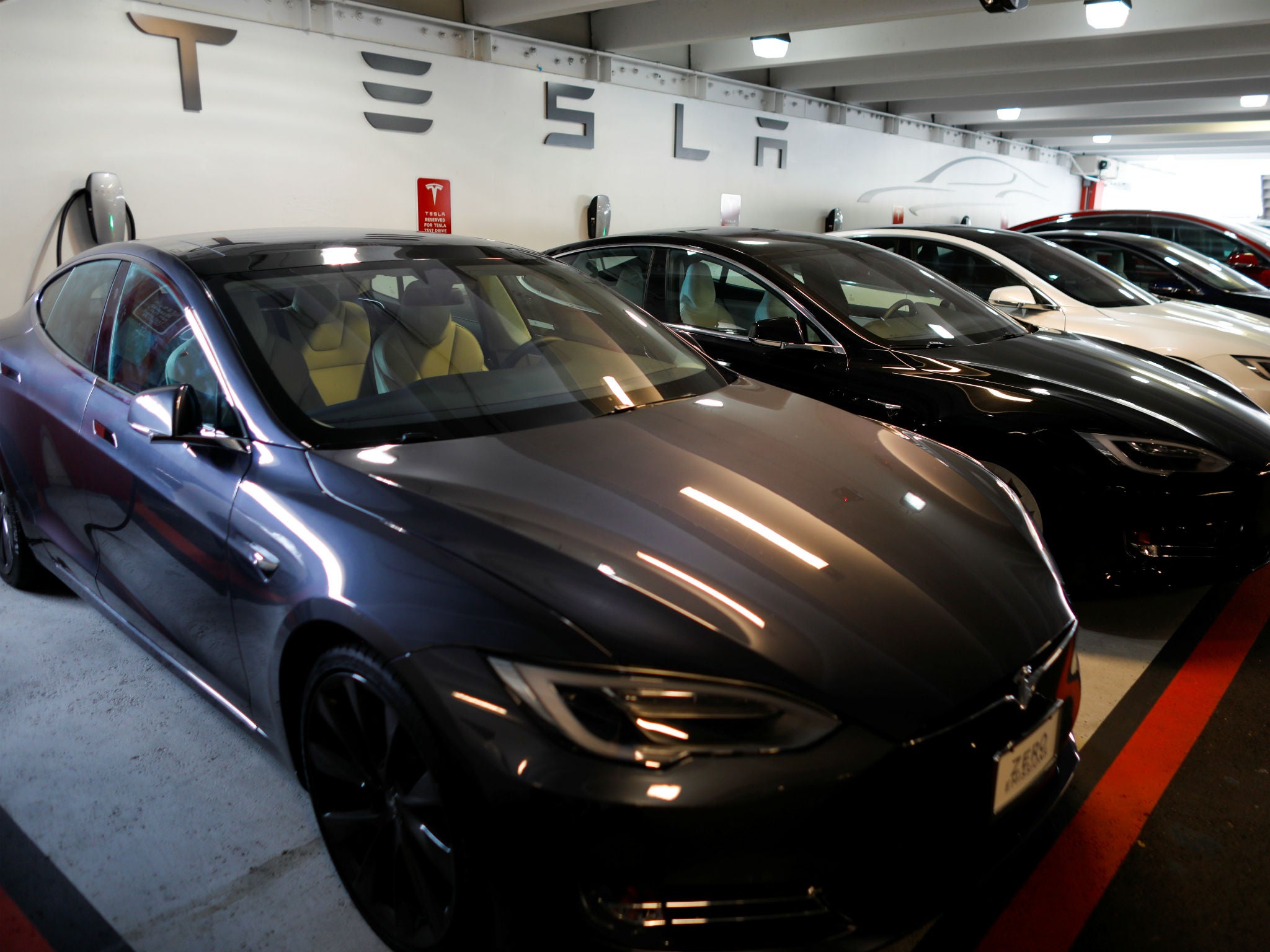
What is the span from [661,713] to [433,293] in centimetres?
138

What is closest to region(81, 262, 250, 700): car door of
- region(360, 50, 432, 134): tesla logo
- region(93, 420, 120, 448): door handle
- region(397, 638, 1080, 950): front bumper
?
region(93, 420, 120, 448): door handle

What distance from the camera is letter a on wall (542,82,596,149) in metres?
7.02

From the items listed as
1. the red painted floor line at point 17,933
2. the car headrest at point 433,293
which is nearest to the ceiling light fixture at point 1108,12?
the car headrest at point 433,293

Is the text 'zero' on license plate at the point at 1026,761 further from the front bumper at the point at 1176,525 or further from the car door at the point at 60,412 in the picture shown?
the car door at the point at 60,412

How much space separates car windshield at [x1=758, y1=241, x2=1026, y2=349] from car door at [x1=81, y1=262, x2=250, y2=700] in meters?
2.17

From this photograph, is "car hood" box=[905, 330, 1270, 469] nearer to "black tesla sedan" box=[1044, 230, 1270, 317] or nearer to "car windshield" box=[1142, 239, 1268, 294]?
"black tesla sedan" box=[1044, 230, 1270, 317]

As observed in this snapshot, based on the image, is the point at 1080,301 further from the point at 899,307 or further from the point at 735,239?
the point at 735,239

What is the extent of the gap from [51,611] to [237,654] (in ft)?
4.93

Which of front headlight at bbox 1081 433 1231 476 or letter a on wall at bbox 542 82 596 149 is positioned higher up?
letter a on wall at bbox 542 82 596 149

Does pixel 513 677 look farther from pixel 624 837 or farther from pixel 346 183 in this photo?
pixel 346 183

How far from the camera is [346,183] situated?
5930 millimetres

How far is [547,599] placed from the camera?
1267 millimetres

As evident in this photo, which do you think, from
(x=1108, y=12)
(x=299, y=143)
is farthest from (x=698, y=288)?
(x=1108, y=12)

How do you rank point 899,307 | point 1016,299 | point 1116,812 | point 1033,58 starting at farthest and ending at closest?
point 1033,58 < point 1016,299 < point 899,307 < point 1116,812
